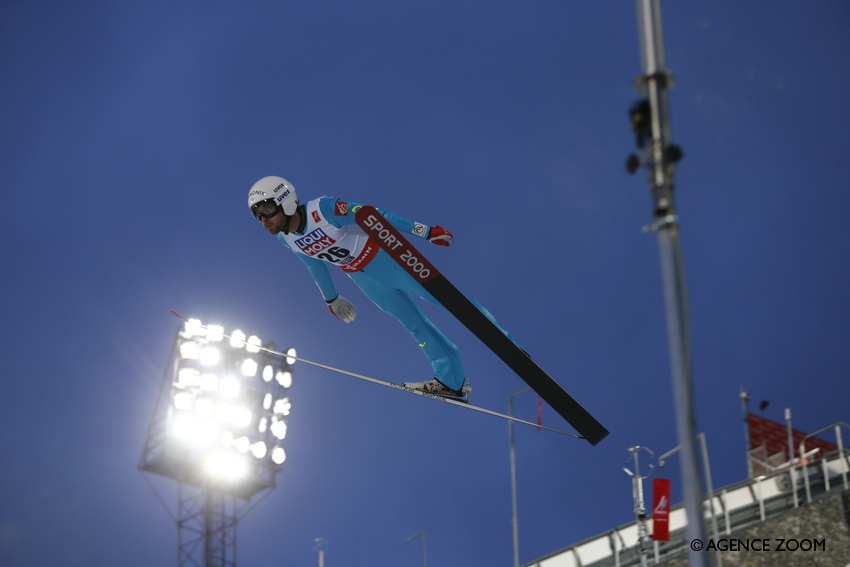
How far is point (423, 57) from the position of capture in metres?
76.9

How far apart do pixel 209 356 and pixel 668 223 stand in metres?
14.5

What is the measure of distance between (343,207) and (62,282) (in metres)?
31.5

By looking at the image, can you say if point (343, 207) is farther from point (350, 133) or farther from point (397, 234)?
point (350, 133)

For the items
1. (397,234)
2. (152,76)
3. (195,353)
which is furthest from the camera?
(152,76)

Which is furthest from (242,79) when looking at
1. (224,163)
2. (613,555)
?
(613,555)

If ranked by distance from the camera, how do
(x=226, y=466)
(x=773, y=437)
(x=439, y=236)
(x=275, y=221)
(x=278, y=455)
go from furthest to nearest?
(x=773, y=437), (x=278, y=455), (x=226, y=466), (x=275, y=221), (x=439, y=236)

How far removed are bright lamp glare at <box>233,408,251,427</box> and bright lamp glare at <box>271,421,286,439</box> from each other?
24.0 inches

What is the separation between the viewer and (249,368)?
1678 centimetres

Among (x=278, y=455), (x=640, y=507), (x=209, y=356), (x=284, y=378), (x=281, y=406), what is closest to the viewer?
(x=640, y=507)

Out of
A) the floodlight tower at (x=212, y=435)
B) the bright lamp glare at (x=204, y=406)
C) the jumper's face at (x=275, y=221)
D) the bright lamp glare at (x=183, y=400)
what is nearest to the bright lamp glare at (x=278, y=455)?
the floodlight tower at (x=212, y=435)

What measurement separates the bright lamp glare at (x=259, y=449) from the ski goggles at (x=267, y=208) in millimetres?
12140

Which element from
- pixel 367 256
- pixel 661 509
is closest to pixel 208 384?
pixel 661 509

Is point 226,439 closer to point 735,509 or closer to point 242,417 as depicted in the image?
point 242,417

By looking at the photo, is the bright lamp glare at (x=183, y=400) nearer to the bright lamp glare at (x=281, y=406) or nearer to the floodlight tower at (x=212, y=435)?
the floodlight tower at (x=212, y=435)
